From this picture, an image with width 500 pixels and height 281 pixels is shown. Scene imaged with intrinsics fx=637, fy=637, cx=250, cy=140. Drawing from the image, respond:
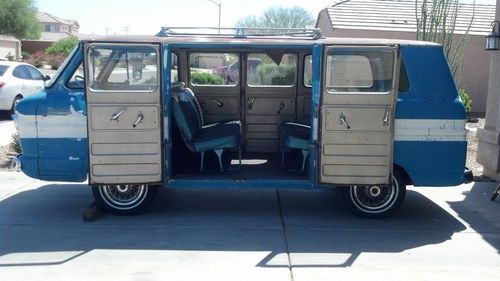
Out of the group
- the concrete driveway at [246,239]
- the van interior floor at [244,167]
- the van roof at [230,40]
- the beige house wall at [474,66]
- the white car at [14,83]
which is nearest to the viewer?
the concrete driveway at [246,239]

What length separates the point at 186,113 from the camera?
7664 mm

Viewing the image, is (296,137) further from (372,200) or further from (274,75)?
(274,75)

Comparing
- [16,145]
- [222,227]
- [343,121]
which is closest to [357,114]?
[343,121]

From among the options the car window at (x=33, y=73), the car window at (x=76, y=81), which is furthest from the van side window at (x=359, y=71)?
the car window at (x=33, y=73)

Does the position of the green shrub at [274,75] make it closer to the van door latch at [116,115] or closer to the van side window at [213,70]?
the van side window at [213,70]

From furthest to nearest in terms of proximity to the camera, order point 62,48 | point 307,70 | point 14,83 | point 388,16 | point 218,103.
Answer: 1. point 62,48
2. point 388,16
3. point 14,83
4. point 218,103
5. point 307,70

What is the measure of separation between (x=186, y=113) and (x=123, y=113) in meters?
1.03

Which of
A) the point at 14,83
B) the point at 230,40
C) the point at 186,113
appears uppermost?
the point at 230,40

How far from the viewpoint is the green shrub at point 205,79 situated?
874 centimetres

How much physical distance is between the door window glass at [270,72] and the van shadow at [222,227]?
1.55m

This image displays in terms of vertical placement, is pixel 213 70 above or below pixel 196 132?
above

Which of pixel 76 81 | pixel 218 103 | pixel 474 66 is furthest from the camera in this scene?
pixel 474 66

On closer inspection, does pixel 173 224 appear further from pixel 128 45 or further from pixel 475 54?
pixel 475 54

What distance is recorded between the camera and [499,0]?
966cm
